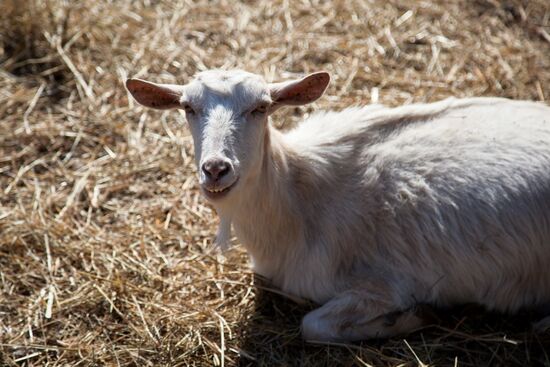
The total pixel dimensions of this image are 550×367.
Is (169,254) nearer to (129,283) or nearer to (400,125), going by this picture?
(129,283)

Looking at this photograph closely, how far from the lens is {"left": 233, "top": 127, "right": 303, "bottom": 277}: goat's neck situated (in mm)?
4223

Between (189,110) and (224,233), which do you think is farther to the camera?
(224,233)

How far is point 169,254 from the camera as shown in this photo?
502 centimetres

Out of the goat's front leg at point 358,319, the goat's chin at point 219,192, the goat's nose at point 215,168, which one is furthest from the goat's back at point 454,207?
the goat's nose at point 215,168

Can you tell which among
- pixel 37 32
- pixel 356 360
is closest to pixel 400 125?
pixel 356 360

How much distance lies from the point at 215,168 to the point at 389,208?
46.0 inches

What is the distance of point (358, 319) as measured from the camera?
13.6 ft

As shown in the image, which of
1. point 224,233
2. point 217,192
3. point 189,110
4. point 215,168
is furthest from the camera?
point 224,233

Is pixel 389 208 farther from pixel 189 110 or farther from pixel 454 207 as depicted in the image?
pixel 189 110

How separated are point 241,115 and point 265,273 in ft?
3.68

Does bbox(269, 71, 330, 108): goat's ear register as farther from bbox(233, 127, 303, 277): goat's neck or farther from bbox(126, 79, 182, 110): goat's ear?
bbox(126, 79, 182, 110): goat's ear

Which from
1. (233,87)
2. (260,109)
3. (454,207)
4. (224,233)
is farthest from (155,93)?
(454,207)

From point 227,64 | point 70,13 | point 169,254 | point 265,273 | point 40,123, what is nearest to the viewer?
point 265,273

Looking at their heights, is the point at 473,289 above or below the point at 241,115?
below
